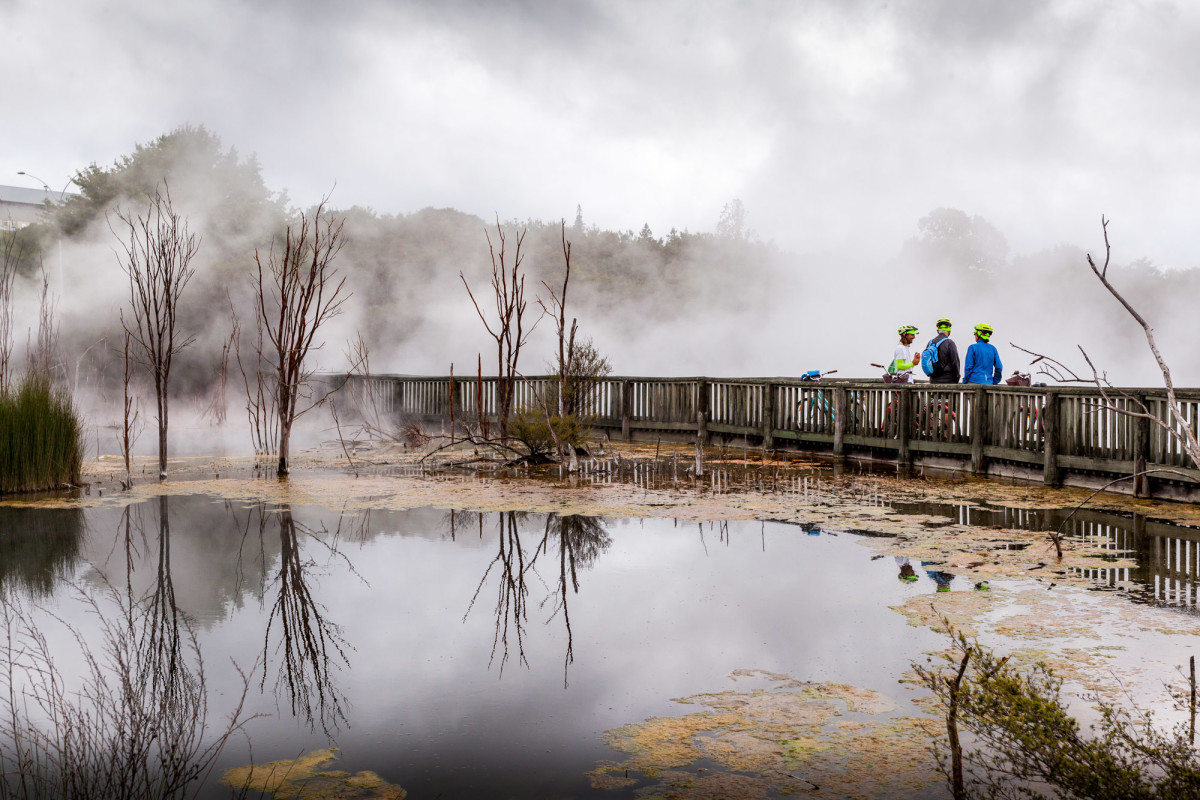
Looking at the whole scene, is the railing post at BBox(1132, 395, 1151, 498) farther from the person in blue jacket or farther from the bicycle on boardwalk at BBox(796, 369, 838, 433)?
the bicycle on boardwalk at BBox(796, 369, 838, 433)

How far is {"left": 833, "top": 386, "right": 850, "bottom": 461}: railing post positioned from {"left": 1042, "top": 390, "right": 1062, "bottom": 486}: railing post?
3.72 metres

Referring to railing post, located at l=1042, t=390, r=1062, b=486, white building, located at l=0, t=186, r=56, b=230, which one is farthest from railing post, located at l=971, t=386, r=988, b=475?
white building, located at l=0, t=186, r=56, b=230

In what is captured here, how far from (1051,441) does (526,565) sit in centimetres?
694

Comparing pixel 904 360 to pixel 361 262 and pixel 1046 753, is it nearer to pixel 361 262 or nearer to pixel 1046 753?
pixel 1046 753

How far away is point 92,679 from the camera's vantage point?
452cm

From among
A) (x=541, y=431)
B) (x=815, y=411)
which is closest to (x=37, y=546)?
(x=541, y=431)

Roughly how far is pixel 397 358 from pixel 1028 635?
33084mm

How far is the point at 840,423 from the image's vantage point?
577 inches

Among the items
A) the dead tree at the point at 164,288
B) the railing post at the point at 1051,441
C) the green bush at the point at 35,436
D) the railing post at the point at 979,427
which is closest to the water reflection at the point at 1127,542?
the railing post at the point at 1051,441

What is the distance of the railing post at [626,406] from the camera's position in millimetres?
18359

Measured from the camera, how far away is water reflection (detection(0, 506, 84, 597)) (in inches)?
254

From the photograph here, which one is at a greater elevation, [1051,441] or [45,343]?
[45,343]

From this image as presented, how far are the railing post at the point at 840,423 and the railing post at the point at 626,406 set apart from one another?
4.65 m

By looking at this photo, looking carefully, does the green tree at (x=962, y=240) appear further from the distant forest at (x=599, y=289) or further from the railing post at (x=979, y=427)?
the railing post at (x=979, y=427)
